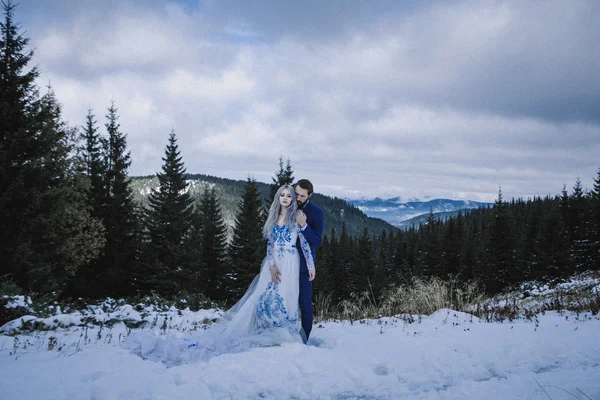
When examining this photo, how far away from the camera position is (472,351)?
4.84 meters

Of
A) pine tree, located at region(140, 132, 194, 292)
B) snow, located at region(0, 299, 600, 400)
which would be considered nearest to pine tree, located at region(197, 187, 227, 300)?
pine tree, located at region(140, 132, 194, 292)

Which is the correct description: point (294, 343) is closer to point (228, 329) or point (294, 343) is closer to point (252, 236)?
point (228, 329)

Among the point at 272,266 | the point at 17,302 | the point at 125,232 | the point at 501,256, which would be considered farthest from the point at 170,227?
the point at 501,256

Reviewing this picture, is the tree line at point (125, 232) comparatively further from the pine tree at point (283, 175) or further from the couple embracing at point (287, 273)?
the couple embracing at point (287, 273)

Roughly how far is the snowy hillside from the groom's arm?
1648 millimetres

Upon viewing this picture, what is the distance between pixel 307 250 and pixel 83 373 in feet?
11.2

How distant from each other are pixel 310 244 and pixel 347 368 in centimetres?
205

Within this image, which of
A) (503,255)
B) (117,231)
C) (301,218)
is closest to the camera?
(301,218)

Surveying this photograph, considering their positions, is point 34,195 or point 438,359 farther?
point 34,195

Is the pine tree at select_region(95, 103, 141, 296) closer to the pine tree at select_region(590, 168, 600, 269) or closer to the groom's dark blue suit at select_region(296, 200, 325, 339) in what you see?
the groom's dark blue suit at select_region(296, 200, 325, 339)

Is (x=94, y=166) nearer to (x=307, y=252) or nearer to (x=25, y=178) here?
(x=25, y=178)

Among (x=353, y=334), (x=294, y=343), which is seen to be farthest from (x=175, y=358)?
(x=353, y=334)

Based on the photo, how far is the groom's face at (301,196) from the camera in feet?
18.0

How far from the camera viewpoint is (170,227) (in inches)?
1069
